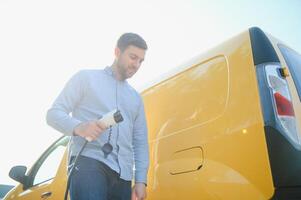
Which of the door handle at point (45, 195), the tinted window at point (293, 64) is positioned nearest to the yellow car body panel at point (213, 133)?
the tinted window at point (293, 64)

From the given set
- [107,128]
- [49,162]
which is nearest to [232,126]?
[107,128]

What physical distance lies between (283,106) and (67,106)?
52.1 inches

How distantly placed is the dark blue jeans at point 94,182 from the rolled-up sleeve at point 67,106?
8.6 inches

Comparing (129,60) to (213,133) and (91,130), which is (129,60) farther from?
(213,133)

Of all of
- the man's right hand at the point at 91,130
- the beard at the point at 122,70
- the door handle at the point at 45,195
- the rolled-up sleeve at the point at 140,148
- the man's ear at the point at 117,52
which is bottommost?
the door handle at the point at 45,195

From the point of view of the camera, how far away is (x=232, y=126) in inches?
73.9

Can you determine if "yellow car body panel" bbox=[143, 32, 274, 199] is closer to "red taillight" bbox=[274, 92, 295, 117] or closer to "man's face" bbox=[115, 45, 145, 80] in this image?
"red taillight" bbox=[274, 92, 295, 117]

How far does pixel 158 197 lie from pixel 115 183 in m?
0.37

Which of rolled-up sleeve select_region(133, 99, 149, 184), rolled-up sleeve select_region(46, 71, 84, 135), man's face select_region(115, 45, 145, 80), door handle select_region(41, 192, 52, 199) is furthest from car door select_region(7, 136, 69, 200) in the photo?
man's face select_region(115, 45, 145, 80)

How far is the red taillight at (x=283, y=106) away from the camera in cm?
180

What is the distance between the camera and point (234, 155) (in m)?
1.82

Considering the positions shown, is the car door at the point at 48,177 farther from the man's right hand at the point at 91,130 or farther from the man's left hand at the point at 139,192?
the man's right hand at the point at 91,130

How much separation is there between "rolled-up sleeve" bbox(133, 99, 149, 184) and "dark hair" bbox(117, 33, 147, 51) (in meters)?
0.45

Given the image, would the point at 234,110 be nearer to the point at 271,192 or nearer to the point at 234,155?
the point at 234,155
